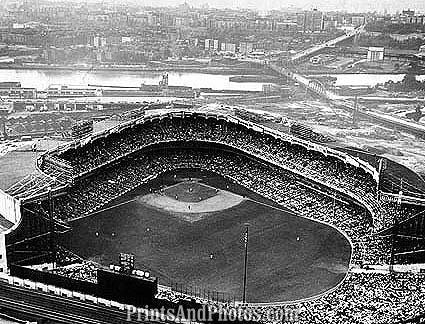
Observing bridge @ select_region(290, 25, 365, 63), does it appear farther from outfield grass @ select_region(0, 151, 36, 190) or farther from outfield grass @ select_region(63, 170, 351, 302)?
outfield grass @ select_region(0, 151, 36, 190)

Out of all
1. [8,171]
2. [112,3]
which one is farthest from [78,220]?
[112,3]

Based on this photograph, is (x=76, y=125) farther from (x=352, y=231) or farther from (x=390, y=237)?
(x=390, y=237)

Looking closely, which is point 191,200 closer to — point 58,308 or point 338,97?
point 58,308

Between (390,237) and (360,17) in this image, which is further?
(360,17)

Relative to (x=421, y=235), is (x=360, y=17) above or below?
above

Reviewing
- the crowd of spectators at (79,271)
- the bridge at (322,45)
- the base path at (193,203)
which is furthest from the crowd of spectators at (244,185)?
the bridge at (322,45)

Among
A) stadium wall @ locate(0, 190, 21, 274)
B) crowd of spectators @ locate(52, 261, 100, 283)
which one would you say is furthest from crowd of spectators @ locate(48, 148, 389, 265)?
crowd of spectators @ locate(52, 261, 100, 283)
